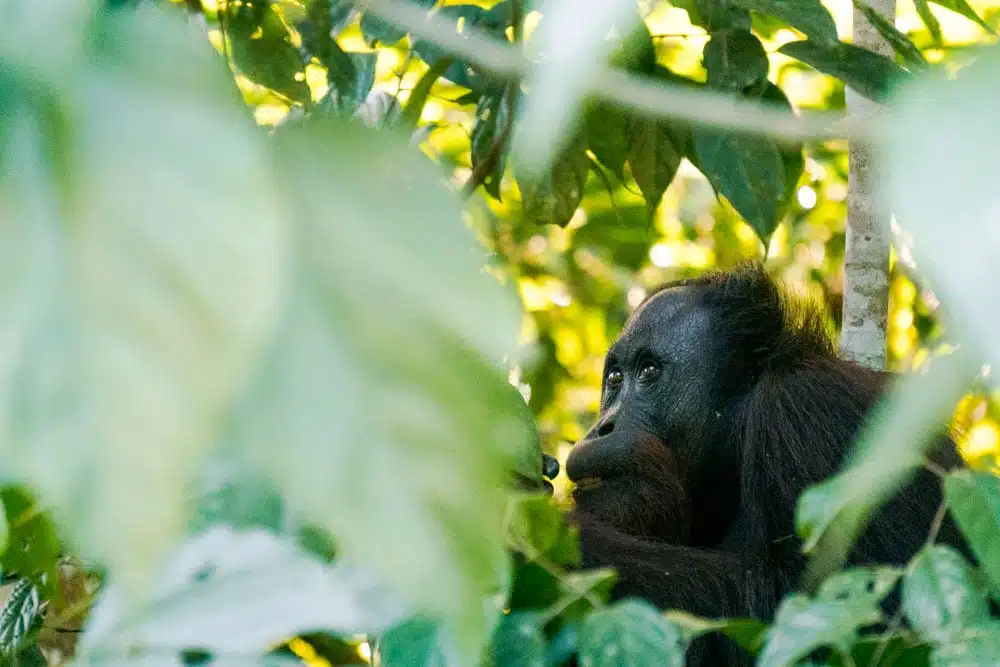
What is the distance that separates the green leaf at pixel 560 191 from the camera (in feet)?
8.19

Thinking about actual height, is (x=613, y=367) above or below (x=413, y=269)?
below

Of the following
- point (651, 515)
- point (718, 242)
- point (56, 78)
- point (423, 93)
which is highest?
point (56, 78)

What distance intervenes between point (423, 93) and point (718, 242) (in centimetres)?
363

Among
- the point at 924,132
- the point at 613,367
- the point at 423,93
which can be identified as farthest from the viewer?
the point at 613,367

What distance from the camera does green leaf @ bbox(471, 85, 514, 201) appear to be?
2.48 metres

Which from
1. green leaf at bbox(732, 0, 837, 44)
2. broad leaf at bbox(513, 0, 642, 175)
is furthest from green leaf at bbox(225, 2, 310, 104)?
broad leaf at bbox(513, 0, 642, 175)

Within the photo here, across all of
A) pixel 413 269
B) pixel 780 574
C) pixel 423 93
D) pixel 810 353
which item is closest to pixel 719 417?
pixel 810 353

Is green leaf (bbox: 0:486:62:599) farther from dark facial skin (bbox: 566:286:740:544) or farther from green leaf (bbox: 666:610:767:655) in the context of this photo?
dark facial skin (bbox: 566:286:740:544)

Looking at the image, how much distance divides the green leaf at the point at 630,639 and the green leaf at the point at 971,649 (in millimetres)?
202

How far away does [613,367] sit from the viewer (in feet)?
10.5

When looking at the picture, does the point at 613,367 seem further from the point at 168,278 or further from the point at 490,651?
the point at 168,278

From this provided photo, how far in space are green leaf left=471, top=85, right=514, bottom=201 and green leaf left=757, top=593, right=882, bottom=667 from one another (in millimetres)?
1599

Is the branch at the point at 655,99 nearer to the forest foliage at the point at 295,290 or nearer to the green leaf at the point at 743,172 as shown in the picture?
the forest foliage at the point at 295,290

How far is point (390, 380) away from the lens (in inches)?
13.3
